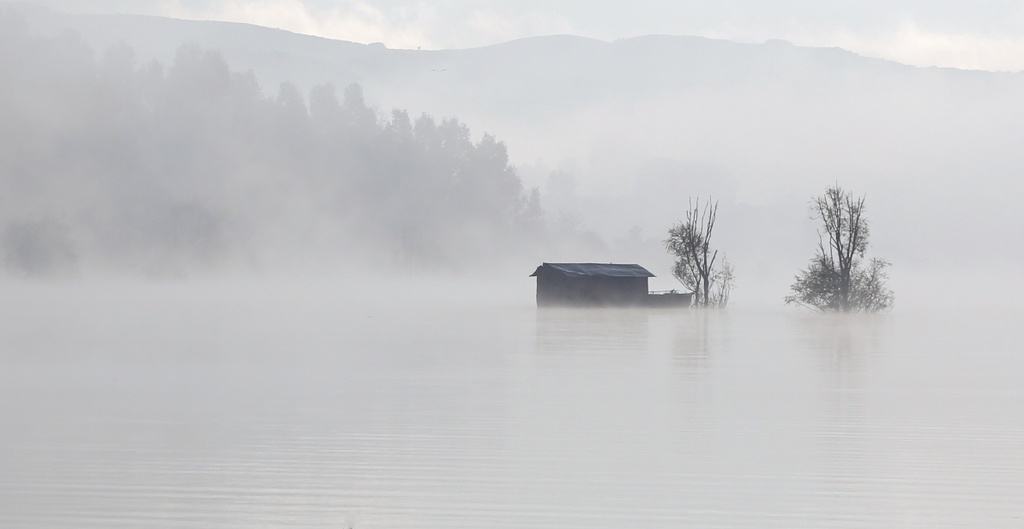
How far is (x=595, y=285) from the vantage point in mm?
86688

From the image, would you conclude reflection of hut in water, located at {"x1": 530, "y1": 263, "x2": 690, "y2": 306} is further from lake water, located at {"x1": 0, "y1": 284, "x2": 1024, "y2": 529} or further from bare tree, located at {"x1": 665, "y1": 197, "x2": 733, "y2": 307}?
lake water, located at {"x1": 0, "y1": 284, "x2": 1024, "y2": 529}

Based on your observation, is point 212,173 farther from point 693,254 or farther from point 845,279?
point 845,279

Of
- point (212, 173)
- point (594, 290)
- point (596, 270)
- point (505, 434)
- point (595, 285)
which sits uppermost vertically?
point (212, 173)

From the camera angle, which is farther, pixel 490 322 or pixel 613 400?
pixel 490 322

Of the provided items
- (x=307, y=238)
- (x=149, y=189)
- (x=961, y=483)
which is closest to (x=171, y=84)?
(x=149, y=189)

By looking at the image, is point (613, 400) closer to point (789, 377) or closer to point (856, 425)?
point (856, 425)

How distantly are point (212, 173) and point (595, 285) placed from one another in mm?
57866

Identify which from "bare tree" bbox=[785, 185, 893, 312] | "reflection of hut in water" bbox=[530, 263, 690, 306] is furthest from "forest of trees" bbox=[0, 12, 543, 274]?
"bare tree" bbox=[785, 185, 893, 312]

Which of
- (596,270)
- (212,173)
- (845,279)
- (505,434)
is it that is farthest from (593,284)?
(505,434)

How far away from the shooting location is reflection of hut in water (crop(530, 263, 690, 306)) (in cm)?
8650

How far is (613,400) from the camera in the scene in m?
31.0

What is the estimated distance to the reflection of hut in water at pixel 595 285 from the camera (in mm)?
86500

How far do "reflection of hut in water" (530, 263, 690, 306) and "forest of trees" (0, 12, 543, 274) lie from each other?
48.4m

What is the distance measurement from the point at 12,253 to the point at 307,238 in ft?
126
